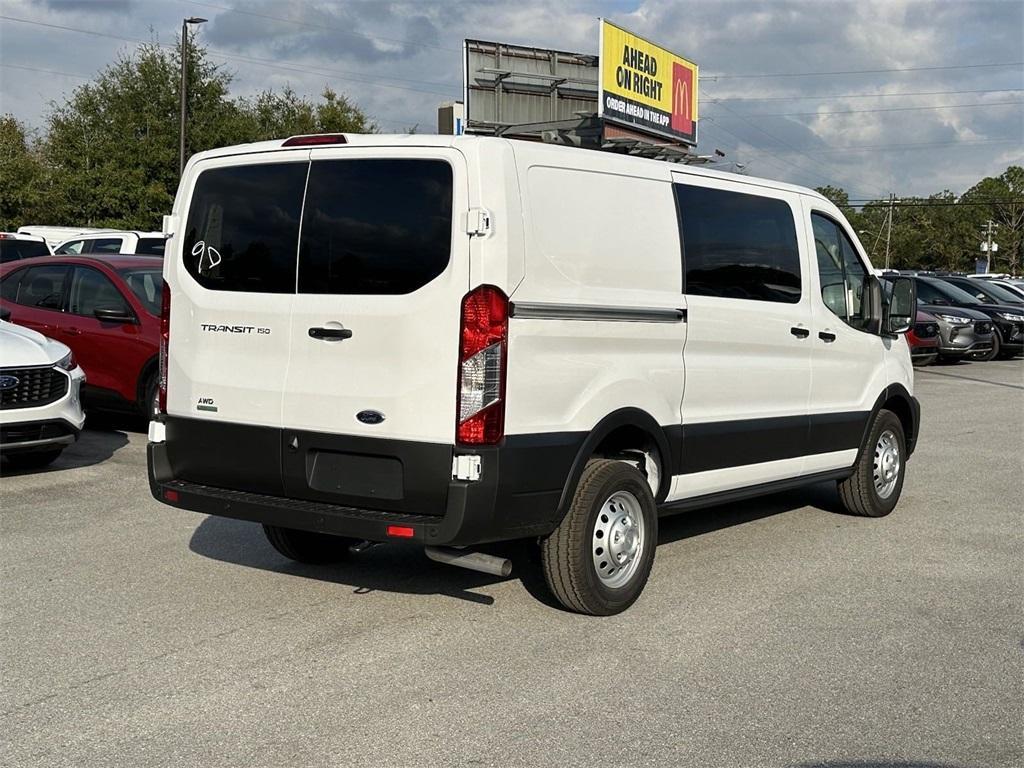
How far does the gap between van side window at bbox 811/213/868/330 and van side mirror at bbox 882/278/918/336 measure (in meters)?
0.25

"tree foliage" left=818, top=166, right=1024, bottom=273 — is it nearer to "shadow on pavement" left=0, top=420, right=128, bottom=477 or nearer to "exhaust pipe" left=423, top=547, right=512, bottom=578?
"shadow on pavement" left=0, top=420, right=128, bottom=477

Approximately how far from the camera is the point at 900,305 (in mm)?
7945

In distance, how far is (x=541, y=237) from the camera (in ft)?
16.9

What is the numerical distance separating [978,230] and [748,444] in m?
98.9

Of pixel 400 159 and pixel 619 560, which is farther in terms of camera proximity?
pixel 619 560

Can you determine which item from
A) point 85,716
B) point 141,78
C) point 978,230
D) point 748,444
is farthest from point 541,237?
point 978,230

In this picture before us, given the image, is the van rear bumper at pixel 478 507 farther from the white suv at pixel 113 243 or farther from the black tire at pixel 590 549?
the white suv at pixel 113 243

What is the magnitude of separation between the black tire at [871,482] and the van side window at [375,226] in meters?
4.05

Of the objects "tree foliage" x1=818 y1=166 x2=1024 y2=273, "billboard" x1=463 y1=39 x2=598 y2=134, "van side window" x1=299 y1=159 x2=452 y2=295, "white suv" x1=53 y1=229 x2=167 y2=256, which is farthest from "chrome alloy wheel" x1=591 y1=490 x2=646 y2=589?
"tree foliage" x1=818 y1=166 x2=1024 y2=273

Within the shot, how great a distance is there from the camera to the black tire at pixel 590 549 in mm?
5414

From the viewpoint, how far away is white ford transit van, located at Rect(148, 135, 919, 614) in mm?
4934

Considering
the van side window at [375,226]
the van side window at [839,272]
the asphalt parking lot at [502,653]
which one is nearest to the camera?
the asphalt parking lot at [502,653]

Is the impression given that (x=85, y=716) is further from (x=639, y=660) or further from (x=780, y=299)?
(x=780, y=299)

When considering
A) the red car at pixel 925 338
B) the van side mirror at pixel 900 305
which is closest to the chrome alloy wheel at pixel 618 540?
the van side mirror at pixel 900 305
